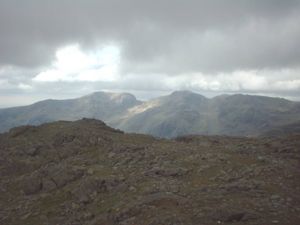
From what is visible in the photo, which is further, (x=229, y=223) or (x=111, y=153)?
(x=111, y=153)

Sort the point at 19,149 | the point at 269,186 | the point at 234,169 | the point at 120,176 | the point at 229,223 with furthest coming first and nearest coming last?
1. the point at 19,149
2. the point at 120,176
3. the point at 234,169
4. the point at 269,186
5. the point at 229,223

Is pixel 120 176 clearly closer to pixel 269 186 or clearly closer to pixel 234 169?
pixel 234 169

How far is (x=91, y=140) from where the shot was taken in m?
63.7

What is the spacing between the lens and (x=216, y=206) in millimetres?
31844

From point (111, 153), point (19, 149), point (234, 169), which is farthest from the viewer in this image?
point (19, 149)

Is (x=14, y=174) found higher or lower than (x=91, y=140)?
lower

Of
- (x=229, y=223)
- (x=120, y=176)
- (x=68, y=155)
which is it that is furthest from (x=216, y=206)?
(x=68, y=155)

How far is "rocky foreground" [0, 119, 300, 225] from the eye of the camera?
31703mm

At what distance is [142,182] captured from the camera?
42531mm

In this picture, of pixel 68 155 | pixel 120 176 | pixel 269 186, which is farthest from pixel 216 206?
pixel 68 155

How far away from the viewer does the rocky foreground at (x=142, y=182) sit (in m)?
31.7

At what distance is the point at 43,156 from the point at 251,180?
38607 millimetres

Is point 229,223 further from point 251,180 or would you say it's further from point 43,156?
point 43,156

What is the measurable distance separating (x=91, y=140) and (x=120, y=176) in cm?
1944
